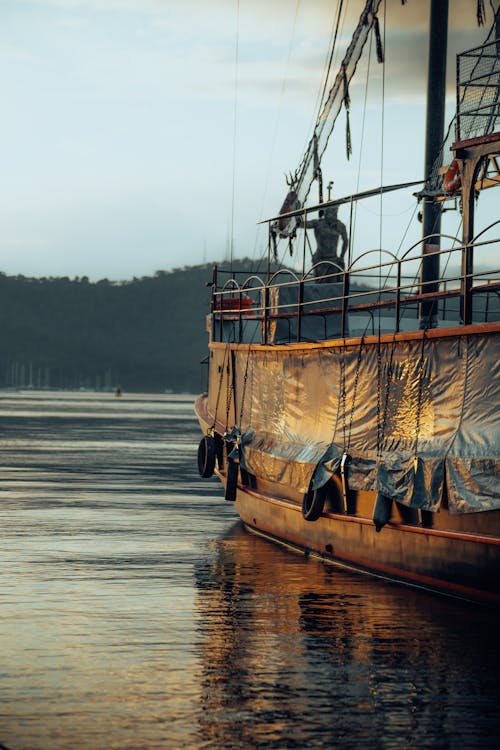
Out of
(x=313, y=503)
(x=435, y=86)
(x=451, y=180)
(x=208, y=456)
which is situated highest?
(x=435, y=86)

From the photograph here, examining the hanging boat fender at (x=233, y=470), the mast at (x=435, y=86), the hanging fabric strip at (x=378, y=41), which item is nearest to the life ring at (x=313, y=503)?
the hanging boat fender at (x=233, y=470)

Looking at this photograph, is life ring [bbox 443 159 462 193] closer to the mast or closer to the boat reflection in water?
the mast

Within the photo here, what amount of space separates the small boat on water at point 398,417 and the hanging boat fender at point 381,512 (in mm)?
19

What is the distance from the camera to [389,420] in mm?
19094

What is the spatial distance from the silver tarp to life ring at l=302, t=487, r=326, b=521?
0.49 ft

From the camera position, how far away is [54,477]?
138 feet

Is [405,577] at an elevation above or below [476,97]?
below

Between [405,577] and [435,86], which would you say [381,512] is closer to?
[405,577]

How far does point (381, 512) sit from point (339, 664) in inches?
212

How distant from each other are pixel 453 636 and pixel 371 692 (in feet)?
10.3

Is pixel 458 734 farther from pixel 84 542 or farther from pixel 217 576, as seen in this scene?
pixel 84 542

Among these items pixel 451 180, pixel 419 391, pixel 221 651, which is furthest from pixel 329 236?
Result: pixel 221 651

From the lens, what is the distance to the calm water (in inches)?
403

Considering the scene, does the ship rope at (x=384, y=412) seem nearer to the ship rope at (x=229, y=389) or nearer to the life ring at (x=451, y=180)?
the life ring at (x=451, y=180)
